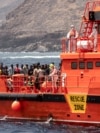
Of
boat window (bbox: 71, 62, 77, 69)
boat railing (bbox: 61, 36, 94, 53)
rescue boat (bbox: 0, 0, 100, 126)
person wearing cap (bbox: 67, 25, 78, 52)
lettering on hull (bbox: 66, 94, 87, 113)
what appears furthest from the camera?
person wearing cap (bbox: 67, 25, 78, 52)

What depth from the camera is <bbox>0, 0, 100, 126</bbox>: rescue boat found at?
2295cm

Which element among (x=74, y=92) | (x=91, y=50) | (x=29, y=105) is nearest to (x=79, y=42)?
(x=91, y=50)

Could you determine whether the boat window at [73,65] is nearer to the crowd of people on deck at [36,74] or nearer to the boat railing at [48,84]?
the boat railing at [48,84]

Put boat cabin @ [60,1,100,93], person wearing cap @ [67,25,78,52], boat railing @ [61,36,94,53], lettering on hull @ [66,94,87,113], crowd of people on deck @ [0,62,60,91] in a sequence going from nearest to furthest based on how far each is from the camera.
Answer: lettering on hull @ [66,94,87,113], boat cabin @ [60,1,100,93], boat railing @ [61,36,94,53], person wearing cap @ [67,25,78,52], crowd of people on deck @ [0,62,60,91]

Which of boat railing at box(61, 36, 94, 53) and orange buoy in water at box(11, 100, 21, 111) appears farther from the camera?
orange buoy in water at box(11, 100, 21, 111)

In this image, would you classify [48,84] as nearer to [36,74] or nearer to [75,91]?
[36,74]

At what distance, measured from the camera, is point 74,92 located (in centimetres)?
2325

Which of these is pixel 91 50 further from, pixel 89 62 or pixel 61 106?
pixel 61 106

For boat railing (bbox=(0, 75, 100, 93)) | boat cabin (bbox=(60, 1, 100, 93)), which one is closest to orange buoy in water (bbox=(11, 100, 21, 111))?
boat railing (bbox=(0, 75, 100, 93))

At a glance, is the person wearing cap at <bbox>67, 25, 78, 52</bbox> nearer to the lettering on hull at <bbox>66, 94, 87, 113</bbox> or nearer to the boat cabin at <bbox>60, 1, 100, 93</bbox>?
the boat cabin at <bbox>60, 1, 100, 93</bbox>

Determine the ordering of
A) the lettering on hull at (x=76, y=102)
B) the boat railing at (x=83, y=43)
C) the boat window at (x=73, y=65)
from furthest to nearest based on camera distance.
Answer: the boat window at (x=73, y=65) → the boat railing at (x=83, y=43) → the lettering on hull at (x=76, y=102)

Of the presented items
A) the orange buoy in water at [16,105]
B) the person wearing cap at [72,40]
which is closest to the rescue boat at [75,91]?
the orange buoy in water at [16,105]

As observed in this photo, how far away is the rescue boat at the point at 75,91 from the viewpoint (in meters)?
23.0

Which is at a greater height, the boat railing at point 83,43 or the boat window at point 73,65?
the boat railing at point 83,43
